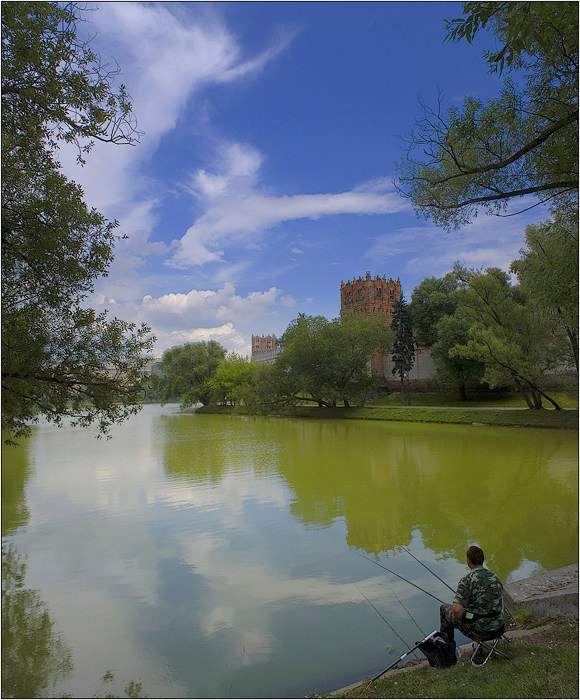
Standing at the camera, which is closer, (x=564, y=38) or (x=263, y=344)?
(x=564, y=38)

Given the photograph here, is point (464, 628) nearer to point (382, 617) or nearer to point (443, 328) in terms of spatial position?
point (382, 617)

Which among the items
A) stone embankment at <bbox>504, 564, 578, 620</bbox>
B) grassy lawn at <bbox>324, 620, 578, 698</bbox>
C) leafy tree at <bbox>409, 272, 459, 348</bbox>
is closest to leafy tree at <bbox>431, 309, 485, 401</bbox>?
leafy tree at <bbox>409, 272, 459, 348</bbox>

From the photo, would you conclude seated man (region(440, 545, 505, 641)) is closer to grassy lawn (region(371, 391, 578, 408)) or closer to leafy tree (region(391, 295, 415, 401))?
grassy lawn (region(371, 391, 578, 408))

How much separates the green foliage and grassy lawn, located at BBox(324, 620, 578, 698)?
3284cm

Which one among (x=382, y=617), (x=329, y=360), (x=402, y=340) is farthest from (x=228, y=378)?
(x=382, y=617)

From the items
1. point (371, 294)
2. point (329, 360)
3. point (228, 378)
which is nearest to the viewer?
point (329, 360)

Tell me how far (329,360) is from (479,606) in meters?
33.9

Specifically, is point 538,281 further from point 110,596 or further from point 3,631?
point 3,631

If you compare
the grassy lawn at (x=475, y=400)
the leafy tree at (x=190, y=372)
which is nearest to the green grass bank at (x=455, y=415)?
the grassy lawn at (x=475, y=400)

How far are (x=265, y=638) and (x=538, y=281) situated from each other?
20.3ft

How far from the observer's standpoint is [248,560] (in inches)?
273

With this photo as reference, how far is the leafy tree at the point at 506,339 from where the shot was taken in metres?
22.7

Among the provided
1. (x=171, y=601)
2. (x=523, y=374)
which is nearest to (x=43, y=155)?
(x=171, y=601)

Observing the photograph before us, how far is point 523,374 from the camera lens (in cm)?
2270
